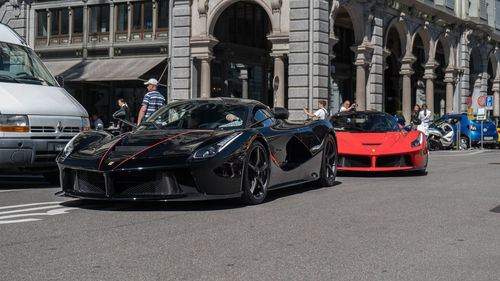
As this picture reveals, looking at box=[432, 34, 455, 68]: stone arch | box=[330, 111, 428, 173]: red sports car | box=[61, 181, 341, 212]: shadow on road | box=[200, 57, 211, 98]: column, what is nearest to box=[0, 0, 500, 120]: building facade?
box=[200, 57, 211, 98]: column

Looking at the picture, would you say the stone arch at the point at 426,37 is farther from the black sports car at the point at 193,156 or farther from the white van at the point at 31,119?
the black sports car at the point at 193,156

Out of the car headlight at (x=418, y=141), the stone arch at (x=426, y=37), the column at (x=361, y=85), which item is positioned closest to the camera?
the car headlight at (x=418, y=141)

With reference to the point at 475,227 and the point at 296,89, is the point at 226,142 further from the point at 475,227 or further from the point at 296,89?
the point at 296,89

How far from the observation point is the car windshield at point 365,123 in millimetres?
12430

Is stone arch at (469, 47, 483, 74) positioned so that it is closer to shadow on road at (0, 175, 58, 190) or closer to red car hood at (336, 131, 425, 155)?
red car hood at (336, 131, 425, 155)

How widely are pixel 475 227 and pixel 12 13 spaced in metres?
27.6

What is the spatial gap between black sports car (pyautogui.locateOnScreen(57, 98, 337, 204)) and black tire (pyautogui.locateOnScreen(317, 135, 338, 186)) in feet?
2.84

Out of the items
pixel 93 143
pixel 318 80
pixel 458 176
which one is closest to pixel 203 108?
pixel 93 143

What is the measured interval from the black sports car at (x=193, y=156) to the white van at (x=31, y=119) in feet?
4.69

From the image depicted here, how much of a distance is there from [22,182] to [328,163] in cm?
485

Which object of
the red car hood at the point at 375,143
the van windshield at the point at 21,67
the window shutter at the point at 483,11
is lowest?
the red car hood at the point at 375,143

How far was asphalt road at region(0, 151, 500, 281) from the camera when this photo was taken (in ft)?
13.4

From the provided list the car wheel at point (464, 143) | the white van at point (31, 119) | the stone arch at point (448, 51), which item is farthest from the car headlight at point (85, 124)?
the stone arch at point (448, 51)

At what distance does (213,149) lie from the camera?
661cm
